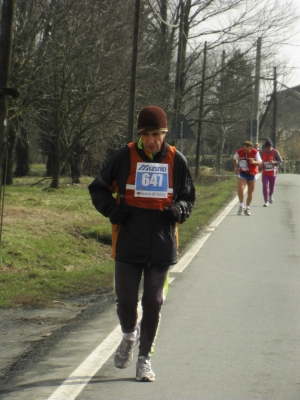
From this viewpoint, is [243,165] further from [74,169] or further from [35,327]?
[74,169]

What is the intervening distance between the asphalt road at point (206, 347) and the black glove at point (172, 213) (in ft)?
3.82

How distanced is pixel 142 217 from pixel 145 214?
0.03 metres

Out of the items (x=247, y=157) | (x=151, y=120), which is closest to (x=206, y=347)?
(x=151, y=120)

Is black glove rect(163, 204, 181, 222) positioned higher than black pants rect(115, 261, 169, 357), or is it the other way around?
black glove rect(163, 204, 181, 222)

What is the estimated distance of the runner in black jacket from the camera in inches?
210

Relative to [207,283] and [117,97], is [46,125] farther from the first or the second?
[207,283]

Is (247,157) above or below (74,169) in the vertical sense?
above

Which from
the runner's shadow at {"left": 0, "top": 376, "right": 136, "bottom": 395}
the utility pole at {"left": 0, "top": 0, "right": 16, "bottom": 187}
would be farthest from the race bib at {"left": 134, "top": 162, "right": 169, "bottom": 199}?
the utility pole at {"left": 0, "top": 0, "right": 16, "bottom": 187}

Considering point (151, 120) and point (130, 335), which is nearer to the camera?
point (151, 120)

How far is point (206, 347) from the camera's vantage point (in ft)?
21.5

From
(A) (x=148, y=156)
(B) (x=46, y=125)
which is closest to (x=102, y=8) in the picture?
(B) (x=46, y=125)

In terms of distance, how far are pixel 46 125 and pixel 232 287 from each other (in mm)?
22322

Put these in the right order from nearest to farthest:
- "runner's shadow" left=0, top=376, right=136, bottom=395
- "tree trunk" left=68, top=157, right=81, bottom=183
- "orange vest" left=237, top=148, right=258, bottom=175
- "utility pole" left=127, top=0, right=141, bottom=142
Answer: "runner's shadow" left=0, top=376, right=136, bottom=395 → "orange vest" left=237, top=148, right=258, bottom=175 → "utility pole" left=127, top=0, right=141, bottom=142 → "tree trunk" left=68, top=157, right=81, bottom=183

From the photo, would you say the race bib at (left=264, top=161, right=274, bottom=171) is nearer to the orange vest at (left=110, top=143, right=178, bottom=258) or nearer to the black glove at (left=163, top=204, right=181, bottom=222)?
the orange vest at (left=110, top=143, right=178, bottom=258)
